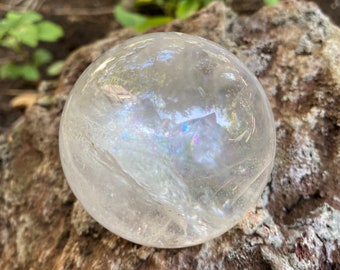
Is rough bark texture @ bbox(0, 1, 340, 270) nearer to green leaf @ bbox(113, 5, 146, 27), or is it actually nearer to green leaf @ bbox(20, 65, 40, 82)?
green leaf @ bbox(113, 5, 146, 27)

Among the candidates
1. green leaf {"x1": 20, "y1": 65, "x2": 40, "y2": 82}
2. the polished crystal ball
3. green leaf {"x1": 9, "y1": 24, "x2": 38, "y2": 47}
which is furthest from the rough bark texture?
green leaf {"x1": 20, "y1": 65, "x2": 40, "y2": 82}

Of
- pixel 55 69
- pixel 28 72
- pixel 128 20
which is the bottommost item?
pixel 55 69

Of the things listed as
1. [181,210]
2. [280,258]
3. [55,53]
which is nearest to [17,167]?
[181,210]

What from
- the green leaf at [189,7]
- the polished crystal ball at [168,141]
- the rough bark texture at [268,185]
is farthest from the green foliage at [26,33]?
the polished crystal ball at [168,141]

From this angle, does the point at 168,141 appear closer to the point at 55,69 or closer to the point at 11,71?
the point at 11,71

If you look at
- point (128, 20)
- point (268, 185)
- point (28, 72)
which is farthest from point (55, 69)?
point (268, 185)
